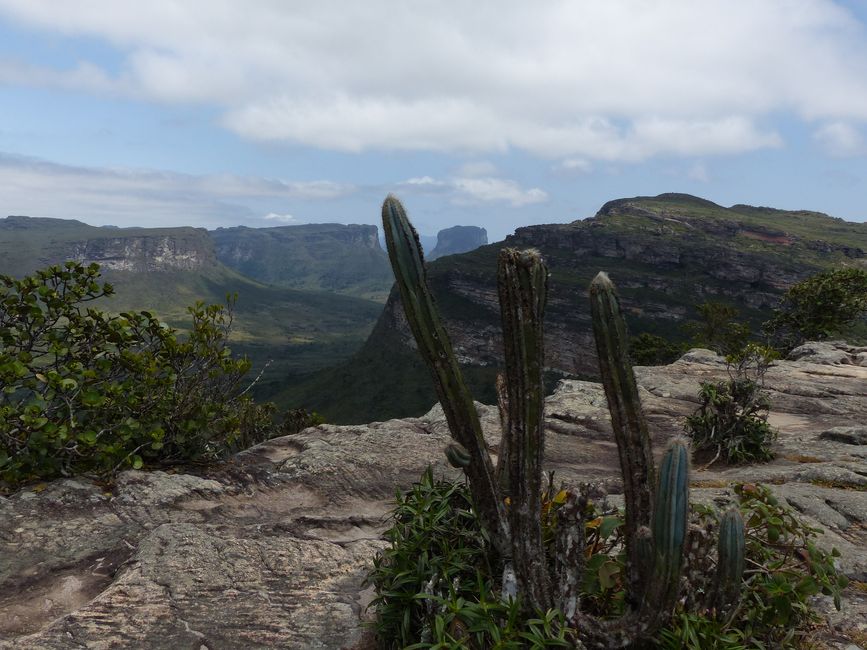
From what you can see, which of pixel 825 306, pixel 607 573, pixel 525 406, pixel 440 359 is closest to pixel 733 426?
pixel 607 573

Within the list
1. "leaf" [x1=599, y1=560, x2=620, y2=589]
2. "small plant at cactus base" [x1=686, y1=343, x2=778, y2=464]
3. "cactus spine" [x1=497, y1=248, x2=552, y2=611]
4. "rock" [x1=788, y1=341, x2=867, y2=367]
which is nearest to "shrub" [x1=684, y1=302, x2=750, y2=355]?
"rock" [x1=788, y1=341, x2=867, y2=367]

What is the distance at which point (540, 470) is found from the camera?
436 centimetres

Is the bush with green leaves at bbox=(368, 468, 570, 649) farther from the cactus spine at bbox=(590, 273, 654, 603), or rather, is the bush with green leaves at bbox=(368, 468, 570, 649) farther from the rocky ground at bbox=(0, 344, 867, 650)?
the cactus spine at bbox=(590, 273, 654, 603)

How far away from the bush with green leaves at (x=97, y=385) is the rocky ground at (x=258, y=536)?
0.50 m

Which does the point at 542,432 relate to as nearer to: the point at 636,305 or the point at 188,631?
the point at 188,631

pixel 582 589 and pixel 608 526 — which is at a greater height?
pixel 608 526

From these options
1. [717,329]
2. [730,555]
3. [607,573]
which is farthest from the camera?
[717,329]

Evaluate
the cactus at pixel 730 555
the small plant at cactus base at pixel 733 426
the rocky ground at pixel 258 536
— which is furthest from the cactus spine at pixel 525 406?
the small plant at cactus base at pixel 733 426

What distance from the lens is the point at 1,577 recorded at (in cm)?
587

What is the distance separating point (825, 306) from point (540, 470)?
122 ft

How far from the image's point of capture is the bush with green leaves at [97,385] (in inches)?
297

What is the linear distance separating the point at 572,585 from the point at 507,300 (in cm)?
224

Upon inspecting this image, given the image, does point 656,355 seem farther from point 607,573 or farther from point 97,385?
point 607,573


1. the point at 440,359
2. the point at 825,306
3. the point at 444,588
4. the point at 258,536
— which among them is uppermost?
the point at 825,306
